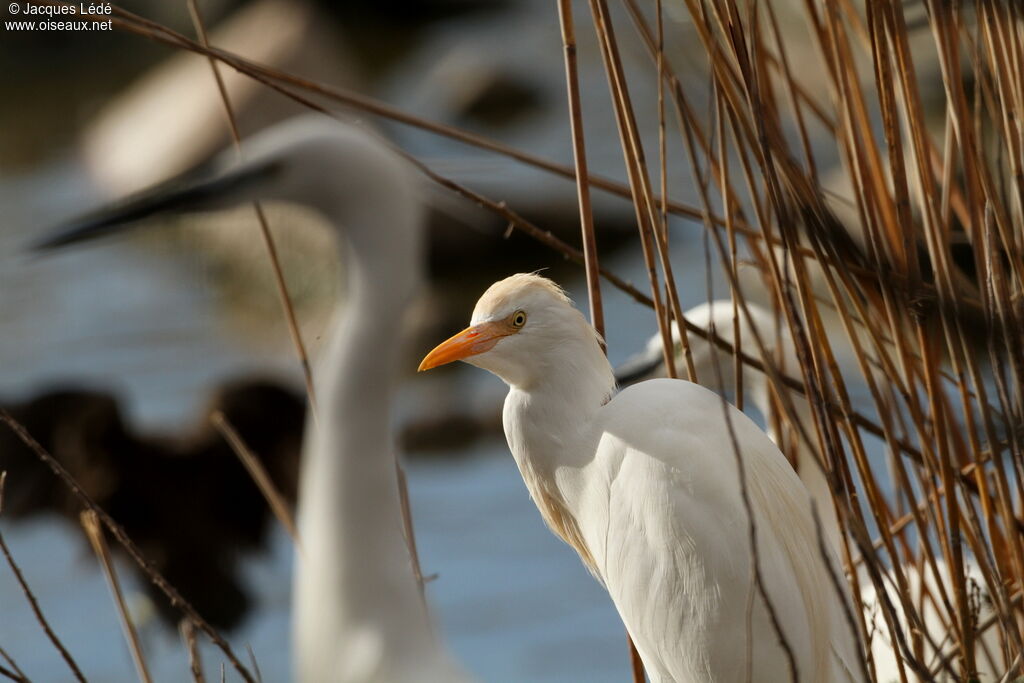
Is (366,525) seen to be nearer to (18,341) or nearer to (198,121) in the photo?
(18,341)

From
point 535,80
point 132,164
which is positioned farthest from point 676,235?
point 132,164

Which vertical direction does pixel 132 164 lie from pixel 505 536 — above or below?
above

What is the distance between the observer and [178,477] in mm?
3734

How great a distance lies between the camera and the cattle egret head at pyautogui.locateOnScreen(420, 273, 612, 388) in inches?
52.4

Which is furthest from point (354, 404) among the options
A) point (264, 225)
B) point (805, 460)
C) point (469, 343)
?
point (805, 460)

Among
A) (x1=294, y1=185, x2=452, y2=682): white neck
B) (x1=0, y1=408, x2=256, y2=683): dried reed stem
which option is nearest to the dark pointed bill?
(x1=294, y1=185, x2=452, y2=682): white neck

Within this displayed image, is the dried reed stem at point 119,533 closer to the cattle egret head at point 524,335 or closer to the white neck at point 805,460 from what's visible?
the cattle egret head at point 524,335

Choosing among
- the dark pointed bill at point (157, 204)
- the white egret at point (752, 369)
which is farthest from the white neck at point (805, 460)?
the dark pointed bill at point (157, 204)

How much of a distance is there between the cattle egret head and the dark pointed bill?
0.41 m

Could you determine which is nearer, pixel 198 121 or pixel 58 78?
pixel 198 121

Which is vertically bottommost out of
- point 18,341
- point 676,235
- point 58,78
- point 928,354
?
point 676,235

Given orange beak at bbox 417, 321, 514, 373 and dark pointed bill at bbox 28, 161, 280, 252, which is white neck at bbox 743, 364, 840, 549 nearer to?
orange beak at bbox 417, 321, 514, 373

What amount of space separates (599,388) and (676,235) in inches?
231

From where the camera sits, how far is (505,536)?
191 inches
